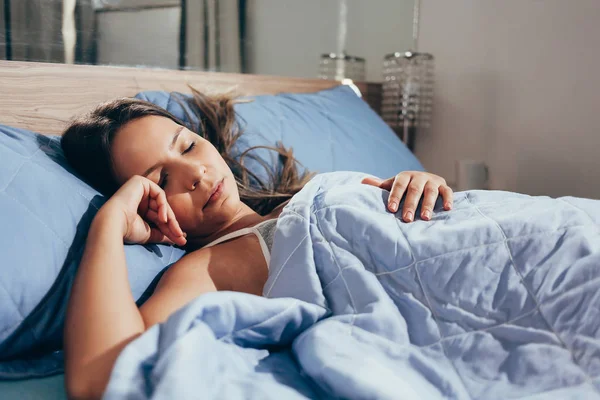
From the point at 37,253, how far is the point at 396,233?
56 centimetres

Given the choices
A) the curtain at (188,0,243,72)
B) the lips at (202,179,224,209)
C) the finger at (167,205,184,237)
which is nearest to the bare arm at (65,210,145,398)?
the finger at (167,205,184,237)

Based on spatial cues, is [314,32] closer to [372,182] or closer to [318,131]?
[318,131]

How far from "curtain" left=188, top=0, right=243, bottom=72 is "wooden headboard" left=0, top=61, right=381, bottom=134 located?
99 millimetres

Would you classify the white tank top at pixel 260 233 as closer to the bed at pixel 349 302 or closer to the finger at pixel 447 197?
the bed at pixel 349 302

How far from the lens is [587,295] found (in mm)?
769

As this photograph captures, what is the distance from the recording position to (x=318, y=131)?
1630 mm

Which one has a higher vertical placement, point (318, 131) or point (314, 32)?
point (314, 32)

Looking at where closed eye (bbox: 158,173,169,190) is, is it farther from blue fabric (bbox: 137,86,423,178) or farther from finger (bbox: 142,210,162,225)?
blue fabric (bbox: 137,86,423,178)

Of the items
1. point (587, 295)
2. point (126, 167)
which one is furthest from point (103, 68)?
point (587, 295)

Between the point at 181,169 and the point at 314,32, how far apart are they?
1.29m

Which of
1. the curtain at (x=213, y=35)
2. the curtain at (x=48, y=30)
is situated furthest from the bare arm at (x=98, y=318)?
the curtain at (x=213, y=35)

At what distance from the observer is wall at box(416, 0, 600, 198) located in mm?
1927

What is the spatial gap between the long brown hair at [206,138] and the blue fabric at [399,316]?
1.21 ft

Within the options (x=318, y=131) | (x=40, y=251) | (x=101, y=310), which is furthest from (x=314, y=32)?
(x=101, y=310)
